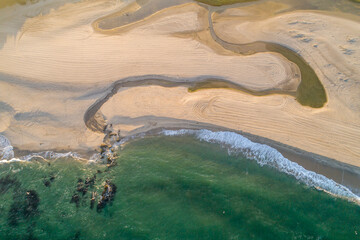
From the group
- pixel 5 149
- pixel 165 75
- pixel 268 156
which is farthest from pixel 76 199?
pixel 268 156

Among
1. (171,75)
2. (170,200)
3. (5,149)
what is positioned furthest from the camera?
(171,75)

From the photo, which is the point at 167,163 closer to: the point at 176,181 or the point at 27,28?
the point at 176,181

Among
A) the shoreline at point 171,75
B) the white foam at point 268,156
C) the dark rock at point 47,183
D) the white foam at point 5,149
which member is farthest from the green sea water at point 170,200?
the shoreline at point 171,75

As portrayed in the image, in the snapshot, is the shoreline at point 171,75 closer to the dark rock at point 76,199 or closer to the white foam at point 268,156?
the white foam at point 268,156

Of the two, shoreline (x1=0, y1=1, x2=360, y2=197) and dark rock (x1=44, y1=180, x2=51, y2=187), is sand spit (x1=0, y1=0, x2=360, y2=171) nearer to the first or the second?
shoreline (x1=0, y1=1, x2=360, y2=197)

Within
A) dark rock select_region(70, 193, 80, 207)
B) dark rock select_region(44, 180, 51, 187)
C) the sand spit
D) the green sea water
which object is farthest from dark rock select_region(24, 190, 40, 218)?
the sand spit

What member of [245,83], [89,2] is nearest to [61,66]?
[89,2]

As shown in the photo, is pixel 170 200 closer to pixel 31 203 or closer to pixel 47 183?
pixel 47 183
